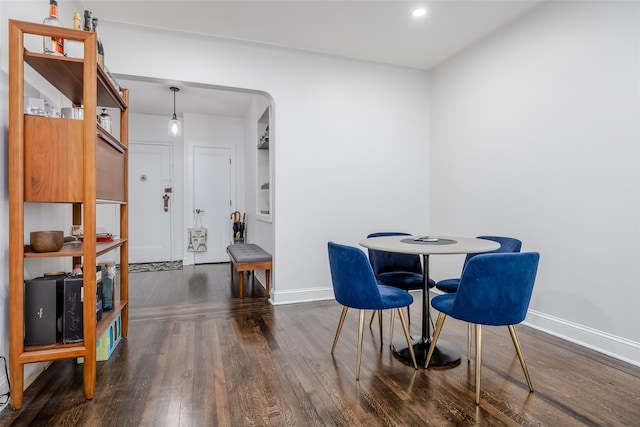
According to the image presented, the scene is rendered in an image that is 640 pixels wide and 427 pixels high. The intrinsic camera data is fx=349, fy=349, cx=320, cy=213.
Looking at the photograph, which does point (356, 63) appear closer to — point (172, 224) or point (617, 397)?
point (617, 397)

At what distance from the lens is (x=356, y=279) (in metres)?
2.04

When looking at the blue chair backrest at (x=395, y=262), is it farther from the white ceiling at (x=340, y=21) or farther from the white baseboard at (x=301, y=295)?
the white ceiling at (x=340, y=21)

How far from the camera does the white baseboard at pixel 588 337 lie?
2283 mm

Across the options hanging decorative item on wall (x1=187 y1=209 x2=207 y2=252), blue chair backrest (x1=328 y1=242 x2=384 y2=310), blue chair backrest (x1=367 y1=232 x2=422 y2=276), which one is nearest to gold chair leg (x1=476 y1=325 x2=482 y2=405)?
blue chair backrest (x1=328 y1=242 x2=384 y2=310)

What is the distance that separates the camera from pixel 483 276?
1.77 meters

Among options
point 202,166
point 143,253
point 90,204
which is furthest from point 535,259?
point 143,253

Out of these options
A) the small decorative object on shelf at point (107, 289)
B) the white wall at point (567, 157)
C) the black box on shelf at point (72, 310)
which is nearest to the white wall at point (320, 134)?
the white wall at point (567, 157)

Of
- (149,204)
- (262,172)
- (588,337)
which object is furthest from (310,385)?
→ (149,204)

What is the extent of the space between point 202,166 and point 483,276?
5475mm

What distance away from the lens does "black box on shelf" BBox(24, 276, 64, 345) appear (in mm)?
1798

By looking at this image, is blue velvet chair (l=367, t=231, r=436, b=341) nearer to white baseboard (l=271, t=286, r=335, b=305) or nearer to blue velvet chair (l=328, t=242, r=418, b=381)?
blue velvet chair (l=328, t=242, r=418, b=381)

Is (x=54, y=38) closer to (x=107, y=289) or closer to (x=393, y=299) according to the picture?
(x=107, y=289)

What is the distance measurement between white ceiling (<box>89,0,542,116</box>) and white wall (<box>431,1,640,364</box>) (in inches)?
14.0

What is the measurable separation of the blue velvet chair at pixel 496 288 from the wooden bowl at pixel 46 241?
2.13m
